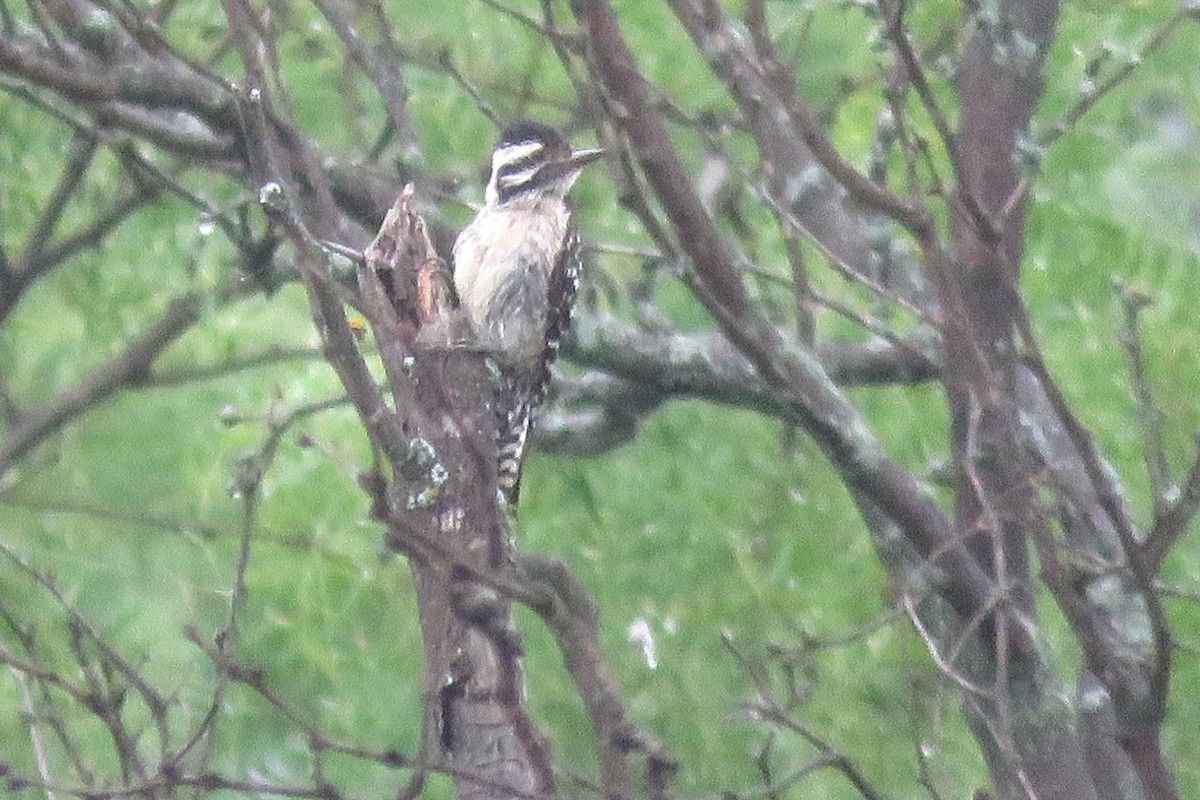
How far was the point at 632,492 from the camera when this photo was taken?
21.1 ft

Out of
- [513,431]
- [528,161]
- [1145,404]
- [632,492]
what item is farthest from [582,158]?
[1145,404]

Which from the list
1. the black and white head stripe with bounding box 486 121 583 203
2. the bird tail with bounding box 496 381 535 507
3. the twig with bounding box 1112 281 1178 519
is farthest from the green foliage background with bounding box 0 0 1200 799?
the twig with bounding box 1112 281 1178 519

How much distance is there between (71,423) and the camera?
307 inches

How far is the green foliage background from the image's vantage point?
6.18m

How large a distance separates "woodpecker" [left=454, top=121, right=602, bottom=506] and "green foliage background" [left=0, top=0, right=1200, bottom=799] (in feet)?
0.97

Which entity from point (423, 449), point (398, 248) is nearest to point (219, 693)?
point (423, 449)

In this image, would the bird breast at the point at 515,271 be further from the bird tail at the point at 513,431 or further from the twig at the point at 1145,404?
the twig at the point at 1145,404

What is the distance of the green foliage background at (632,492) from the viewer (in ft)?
20.3

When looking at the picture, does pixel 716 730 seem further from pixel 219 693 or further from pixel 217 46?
pixel 217 46

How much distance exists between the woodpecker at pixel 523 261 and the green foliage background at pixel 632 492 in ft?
0.97

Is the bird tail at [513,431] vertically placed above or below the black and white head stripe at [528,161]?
below

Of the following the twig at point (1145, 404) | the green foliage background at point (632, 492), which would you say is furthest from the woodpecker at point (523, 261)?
the twig at point (1145, 404)

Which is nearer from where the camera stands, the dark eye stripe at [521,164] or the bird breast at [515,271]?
the dark eye stripe at [521,164]

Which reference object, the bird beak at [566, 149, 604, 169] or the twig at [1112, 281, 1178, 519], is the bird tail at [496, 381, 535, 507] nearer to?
the bird beak at [566, 149, 604, 169]
